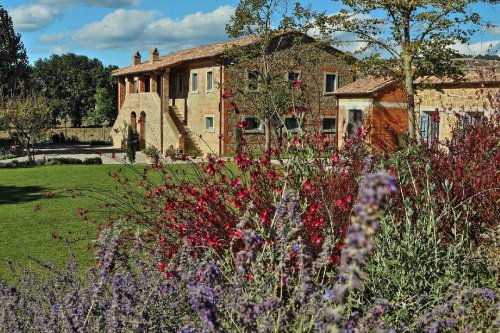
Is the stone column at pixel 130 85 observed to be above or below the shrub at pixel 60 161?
above

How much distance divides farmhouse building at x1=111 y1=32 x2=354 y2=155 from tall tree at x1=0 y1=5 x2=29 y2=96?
13315mm

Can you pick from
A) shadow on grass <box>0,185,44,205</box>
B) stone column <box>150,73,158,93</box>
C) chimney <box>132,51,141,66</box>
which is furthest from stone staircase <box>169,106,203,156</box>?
shadow on grass <box>0,185,44,205</box>

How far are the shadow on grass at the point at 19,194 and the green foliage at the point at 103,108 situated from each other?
141ft

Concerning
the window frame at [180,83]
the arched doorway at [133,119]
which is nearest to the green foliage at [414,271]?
the window frame at [180,83]

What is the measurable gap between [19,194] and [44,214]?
4.38 meters

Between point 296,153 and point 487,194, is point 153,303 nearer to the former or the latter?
point 296,153

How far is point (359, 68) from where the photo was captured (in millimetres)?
17672

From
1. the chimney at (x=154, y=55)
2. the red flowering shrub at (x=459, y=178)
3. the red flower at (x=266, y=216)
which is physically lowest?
the red flower at (x=266, y=216)

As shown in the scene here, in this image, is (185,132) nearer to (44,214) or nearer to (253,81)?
(253,81)

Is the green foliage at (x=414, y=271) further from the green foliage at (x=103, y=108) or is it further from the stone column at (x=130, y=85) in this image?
the green foliage at (x=103, y=108)

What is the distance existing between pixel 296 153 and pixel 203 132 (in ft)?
97.1

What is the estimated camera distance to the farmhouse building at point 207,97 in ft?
106

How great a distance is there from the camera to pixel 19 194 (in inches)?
692

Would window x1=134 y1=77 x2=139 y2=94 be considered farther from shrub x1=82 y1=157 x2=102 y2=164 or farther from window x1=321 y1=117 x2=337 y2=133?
window x1=321 y1=117 x2=337 y2=133
